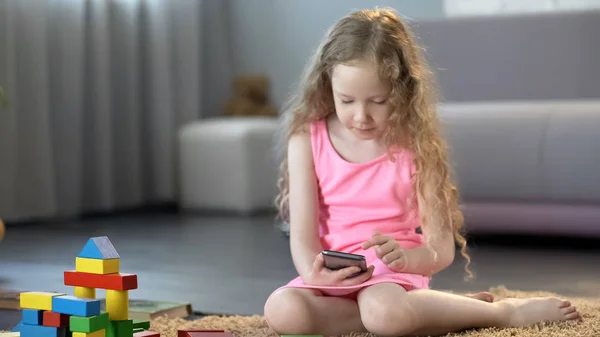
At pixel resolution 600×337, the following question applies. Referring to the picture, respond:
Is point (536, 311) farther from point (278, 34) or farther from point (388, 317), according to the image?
point (278, 34)

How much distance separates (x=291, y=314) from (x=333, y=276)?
0.27 ft

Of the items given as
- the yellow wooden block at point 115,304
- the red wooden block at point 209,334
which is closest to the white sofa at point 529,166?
the red wooden block at point 209,334

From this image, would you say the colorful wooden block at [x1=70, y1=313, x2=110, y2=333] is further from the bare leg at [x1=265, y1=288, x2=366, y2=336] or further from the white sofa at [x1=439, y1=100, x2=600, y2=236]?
the white sofa at [x1=439, y1=100, x2=600, y2=236]

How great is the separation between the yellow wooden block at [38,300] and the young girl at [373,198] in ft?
1.23

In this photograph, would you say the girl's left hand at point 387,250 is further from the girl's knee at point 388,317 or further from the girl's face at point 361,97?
the girl's face at point 361,97

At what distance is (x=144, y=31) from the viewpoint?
3.75m

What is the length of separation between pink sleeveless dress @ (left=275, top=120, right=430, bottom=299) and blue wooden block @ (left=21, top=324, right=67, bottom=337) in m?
0.49

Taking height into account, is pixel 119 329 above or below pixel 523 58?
below

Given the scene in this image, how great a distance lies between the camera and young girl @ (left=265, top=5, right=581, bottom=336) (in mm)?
1245

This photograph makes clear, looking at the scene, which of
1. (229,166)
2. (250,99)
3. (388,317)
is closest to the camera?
(388,317)

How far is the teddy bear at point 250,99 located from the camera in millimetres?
4016

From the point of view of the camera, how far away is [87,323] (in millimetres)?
924

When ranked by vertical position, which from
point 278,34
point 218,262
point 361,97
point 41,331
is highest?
point 278,34

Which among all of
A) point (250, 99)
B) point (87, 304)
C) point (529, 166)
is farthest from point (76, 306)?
point (250, 99)
